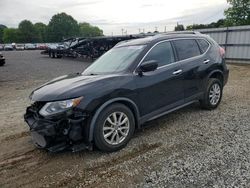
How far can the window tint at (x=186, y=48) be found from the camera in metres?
5.10

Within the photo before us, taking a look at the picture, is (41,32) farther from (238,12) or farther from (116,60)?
(116,60)

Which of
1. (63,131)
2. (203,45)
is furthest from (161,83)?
(63,131)

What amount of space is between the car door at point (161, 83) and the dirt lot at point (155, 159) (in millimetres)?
511

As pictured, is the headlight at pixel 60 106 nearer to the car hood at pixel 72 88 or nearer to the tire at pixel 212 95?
the car hood at pixel 72 88

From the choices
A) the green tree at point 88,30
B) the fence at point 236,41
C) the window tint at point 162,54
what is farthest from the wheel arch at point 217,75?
the green tree at point 88,30

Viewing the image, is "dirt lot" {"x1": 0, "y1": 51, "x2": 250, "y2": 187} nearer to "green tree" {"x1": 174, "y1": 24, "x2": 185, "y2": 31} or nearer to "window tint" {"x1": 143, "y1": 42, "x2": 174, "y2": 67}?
"window tint" {"x1": 143, "y1": 42, "x2": 174, "y2": 67}

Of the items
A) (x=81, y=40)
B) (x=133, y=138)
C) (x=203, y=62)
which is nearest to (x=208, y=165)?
(x=133, y=138)

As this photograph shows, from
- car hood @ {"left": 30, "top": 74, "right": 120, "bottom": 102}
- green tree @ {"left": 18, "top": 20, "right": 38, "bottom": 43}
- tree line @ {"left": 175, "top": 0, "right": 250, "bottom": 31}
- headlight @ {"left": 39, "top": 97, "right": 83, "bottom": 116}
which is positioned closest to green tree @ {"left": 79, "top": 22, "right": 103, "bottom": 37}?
green tree @ {"left": 18, "top": 20, "right": 38, "bottom": 43}

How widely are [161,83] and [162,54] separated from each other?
611 millimetres

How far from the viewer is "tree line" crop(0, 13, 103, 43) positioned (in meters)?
103

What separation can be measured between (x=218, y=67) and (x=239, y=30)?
10.4 metres

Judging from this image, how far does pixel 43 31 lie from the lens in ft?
357

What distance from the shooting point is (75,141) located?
369 cm

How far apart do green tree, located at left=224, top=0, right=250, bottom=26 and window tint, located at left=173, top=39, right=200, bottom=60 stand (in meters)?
33.6
